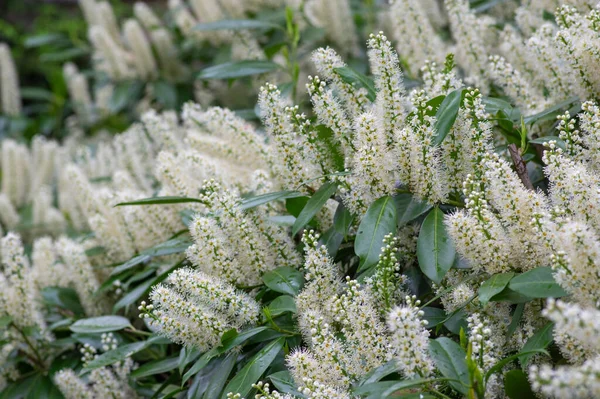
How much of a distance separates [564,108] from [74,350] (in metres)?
2.24

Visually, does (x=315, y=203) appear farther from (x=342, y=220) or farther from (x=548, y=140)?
(x=548, y=140)

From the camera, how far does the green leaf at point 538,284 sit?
5.65 ft

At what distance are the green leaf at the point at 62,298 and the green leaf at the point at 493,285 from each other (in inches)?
78.7

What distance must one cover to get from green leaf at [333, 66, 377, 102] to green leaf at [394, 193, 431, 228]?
14.8 inches

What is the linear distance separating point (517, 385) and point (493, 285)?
0.26m

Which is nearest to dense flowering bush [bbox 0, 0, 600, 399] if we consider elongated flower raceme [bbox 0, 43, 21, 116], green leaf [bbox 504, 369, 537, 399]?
green leaf [bbox 504, 369, 537, 399]

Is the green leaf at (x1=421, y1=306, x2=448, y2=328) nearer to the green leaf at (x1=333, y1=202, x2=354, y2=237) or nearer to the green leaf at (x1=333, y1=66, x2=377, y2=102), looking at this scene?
the green leaf at (x1=333, y1=202, x2=354, y2=237)

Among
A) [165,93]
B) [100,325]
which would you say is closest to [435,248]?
[100,325]

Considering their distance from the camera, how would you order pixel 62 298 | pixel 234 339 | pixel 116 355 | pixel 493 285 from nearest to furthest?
pixel 493 285 < pixel 234 339 < pixel 116 355 < pixel 62 298

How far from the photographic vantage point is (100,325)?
8.94ft

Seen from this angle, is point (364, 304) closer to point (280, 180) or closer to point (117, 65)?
point (280, 180)

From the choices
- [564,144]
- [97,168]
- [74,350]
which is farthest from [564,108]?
[97,168]

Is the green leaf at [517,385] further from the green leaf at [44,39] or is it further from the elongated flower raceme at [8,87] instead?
the elongated flower raceme at [8,87]

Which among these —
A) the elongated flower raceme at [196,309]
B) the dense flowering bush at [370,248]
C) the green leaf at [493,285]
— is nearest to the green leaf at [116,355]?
the dense flowering bush at [370,248]
